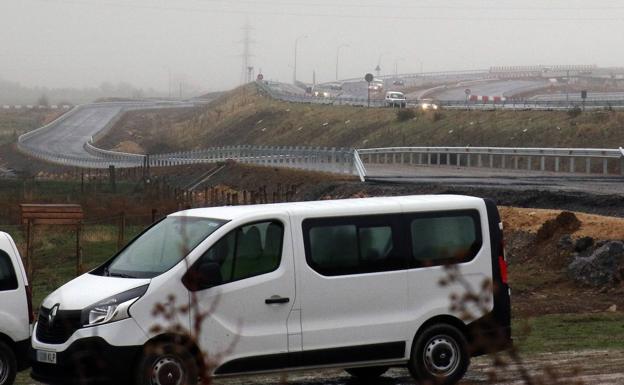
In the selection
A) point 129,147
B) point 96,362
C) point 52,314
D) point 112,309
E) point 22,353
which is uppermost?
point 112,309

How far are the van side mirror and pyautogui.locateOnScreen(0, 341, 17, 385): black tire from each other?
2476 millimetres

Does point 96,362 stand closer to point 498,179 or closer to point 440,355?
point 440,355

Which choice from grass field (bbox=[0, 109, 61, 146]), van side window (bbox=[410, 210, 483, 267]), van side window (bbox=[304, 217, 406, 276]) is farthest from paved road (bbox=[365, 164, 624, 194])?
grass field (bbox=[0, 109, 61, 146])

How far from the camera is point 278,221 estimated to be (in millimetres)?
11672

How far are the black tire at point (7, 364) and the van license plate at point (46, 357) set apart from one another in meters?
1.08

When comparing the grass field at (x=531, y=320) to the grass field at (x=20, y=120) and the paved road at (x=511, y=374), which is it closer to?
the paved road at (x=511, y=374)

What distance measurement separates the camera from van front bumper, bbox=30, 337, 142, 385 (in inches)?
429

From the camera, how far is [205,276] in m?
11.2

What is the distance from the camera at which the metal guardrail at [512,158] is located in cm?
4146

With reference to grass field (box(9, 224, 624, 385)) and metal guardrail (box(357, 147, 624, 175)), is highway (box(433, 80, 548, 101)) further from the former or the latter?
grass field (box(9, 224, 624, 385))

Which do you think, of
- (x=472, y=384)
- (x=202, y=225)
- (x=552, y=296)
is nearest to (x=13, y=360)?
(x=202, y=225)

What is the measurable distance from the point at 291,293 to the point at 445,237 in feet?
5.45

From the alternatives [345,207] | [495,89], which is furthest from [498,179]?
[495,89]

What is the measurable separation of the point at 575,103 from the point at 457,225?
53.2m
